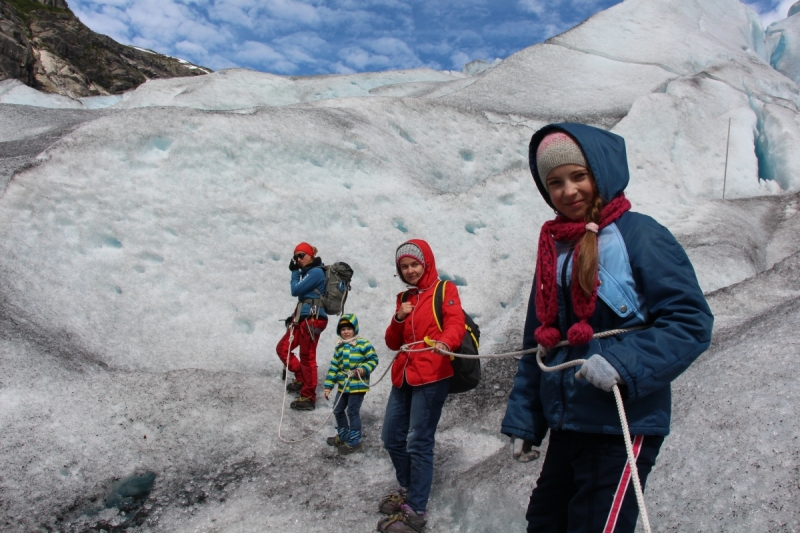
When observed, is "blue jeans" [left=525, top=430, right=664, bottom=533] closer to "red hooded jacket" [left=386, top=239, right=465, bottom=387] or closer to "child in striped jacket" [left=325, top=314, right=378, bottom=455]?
"red hooded jacket" [left=386, top=239, right=465, bottom=387]

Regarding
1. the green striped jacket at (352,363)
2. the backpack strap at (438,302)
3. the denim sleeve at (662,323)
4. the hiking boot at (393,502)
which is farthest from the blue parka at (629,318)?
the green striped jacket at (352,363)

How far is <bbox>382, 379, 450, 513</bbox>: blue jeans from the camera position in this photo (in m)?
3.49

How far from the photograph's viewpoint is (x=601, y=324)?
6.67ft

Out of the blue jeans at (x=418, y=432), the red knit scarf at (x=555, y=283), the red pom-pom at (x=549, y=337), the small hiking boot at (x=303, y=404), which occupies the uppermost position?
the red knit scarf at (x=555, y=283)

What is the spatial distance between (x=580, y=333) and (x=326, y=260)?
5423mm

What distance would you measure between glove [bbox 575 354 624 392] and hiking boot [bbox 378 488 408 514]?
7.04 ft

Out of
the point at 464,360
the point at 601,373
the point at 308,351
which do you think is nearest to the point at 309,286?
the point at 308,351

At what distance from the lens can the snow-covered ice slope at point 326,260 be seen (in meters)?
3.66

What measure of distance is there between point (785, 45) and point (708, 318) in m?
21.2

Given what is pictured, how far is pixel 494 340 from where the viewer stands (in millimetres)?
6438

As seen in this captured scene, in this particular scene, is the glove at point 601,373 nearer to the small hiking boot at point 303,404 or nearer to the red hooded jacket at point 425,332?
the red hooded jacket at point 425,332

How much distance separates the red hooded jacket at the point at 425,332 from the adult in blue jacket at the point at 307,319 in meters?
1.72

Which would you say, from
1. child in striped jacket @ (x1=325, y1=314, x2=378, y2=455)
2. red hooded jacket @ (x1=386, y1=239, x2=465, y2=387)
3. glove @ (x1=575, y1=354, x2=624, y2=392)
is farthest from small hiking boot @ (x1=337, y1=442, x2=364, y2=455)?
glove @ (x1=575, y1=354, x2=624, y2=392)

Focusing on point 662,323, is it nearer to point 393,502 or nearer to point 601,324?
point 601,324
